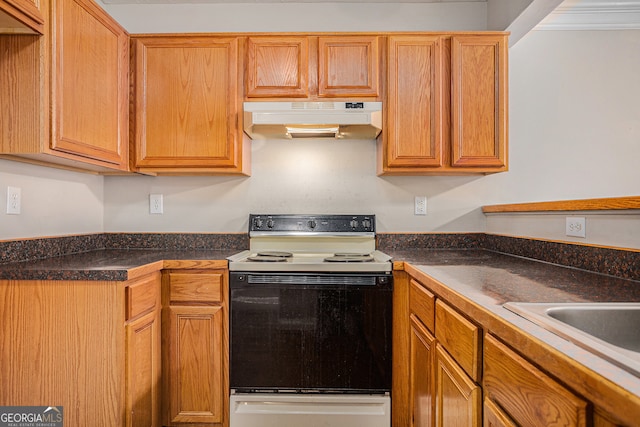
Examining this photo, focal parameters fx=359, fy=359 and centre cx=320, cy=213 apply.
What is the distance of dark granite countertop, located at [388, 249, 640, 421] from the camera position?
553 mm

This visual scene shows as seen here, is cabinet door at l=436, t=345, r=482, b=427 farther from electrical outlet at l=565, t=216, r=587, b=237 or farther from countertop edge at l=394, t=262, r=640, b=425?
electrical outlet at l=565, t=216, r=587, b=237

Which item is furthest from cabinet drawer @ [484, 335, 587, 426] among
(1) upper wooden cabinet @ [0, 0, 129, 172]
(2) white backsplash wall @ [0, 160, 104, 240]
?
(2) white backsplash wall @ [0, 160, 104, 240]

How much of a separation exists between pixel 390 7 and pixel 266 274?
1906 mm

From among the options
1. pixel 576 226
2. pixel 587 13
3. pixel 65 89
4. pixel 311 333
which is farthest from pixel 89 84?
pixel 587 13

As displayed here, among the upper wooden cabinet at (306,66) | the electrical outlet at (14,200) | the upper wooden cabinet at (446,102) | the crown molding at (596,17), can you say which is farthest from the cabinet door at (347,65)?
the electrical outlet at (14,200)

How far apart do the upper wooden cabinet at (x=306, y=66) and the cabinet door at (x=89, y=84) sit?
684 millimetres

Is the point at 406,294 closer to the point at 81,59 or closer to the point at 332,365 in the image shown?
the point at 332,365

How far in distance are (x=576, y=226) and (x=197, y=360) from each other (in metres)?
1.84

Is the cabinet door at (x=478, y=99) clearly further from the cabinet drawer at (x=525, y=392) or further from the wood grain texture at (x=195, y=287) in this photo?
the wood grain texture at (x=195, y=287)

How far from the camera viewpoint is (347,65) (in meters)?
2.03

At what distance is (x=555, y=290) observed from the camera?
1.10 m

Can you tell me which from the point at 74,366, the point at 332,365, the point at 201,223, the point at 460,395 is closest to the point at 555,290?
the point at 460,395

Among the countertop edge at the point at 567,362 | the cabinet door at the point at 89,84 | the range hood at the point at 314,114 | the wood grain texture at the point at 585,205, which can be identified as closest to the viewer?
the countertop edge at the point at 567,362

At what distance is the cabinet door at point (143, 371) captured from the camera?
1521 millimetres
